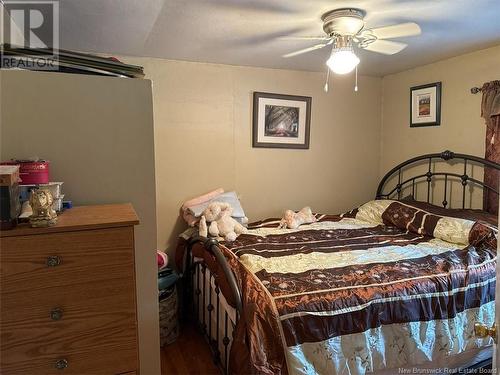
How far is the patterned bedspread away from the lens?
161 cm

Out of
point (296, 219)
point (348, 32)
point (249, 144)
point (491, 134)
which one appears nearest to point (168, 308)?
point (296, 219)

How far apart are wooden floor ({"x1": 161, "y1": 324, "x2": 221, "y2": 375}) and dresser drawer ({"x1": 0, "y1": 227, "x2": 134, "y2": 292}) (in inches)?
61.3

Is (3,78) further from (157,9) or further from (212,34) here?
(212,34)

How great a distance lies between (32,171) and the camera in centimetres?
111

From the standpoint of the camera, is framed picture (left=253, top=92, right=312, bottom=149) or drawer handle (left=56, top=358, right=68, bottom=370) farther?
framed picture (left=253, top=92, right=312, bottom=149)

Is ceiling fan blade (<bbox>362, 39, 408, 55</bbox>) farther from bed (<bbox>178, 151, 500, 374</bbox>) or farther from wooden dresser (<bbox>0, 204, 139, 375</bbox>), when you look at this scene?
wooden dresser (<bbox>0, 204, 139, 375</bbox>)

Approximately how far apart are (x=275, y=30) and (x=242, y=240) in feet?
5.07

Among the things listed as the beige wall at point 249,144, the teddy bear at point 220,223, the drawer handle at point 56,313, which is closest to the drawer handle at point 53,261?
the drawer handle at point 56,313

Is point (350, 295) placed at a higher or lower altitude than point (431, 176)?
lower

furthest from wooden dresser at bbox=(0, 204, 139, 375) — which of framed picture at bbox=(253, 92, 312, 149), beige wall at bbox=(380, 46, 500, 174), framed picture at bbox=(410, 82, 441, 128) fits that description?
framed picture at bbox=(410, 82, 441, 128)

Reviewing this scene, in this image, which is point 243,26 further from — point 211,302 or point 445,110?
point 445,110

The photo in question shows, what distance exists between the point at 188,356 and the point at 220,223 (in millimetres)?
1003

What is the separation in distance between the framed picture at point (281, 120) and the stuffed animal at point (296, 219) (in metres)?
0.75

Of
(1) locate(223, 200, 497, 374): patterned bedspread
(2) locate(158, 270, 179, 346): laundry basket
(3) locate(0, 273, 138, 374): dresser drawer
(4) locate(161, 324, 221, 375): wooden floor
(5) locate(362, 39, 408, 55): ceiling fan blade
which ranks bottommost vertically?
(4) locate(161, 324, 221, 375): wooden floor
